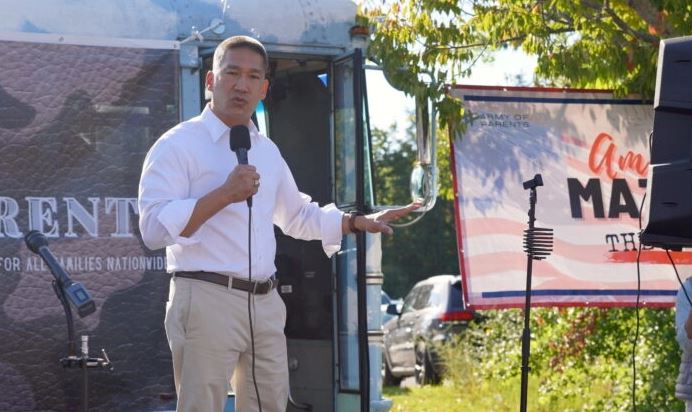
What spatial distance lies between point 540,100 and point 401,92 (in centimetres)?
152

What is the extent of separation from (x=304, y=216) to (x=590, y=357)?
667 centimetres

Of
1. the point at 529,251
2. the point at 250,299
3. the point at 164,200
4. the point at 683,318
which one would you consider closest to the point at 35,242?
the point at 164,200

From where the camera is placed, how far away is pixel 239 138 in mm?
4441

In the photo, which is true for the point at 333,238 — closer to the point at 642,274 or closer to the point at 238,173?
the point at 238,173

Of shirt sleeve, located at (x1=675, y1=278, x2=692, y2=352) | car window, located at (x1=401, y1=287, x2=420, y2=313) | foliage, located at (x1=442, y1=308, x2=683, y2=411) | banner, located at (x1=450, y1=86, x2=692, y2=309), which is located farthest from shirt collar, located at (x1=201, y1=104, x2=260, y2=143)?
car window, located at (x1=401, y1=287, x2=420, y2=313)

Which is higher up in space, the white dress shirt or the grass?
the white dress shirt

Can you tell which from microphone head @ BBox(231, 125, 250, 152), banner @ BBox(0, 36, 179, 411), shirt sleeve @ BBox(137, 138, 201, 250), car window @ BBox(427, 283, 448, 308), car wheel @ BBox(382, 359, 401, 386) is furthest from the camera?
car wheel @ BBox(382, 359, 401, 386)

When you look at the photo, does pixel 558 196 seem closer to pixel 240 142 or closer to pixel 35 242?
pixel 240 142

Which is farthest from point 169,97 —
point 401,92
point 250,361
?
point 250,361

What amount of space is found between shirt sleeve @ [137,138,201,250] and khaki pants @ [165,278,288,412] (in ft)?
0.76

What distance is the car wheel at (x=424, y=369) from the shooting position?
53.0 feet

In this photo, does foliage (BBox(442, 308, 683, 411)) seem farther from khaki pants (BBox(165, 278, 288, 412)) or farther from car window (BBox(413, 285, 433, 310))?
khaki pants (BBox(165, 278, 288, 412))

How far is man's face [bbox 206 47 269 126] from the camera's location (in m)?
4.67

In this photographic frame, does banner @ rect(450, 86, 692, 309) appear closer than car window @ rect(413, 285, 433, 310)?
Yes
